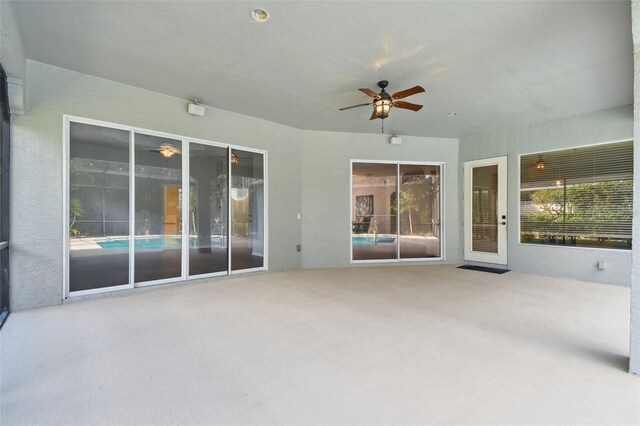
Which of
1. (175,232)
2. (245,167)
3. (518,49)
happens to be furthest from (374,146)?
(175,232)

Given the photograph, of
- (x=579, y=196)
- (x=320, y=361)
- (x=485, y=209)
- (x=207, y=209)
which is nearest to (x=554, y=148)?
(x=579, y=196)

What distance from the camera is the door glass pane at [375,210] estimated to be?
23.3 feet

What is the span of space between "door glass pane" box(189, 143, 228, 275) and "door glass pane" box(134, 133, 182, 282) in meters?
0.22

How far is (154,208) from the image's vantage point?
4.88 m

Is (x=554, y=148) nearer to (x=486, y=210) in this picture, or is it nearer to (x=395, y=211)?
(x=486, y=210)

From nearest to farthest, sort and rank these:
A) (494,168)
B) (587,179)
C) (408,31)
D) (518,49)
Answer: (408,31) < (518,49) < (587,179) < (494,168)

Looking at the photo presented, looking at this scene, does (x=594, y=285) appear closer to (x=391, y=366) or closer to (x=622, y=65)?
(x=622, y=65)

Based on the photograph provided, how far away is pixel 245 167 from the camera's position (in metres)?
5.97

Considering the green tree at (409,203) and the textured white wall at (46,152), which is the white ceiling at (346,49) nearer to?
the textured white wall at (46,152)

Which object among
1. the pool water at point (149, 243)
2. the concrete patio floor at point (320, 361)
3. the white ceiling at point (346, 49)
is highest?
the white ceiling at point (346, 49)

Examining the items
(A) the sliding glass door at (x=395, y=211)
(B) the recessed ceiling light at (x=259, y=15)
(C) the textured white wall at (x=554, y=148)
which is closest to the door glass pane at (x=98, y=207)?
(B) the recessed ceiling light at (x=259, y=15)

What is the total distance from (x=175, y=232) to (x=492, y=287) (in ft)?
17.0

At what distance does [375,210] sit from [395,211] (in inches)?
18.9

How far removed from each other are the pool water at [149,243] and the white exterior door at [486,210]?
5.91 m
